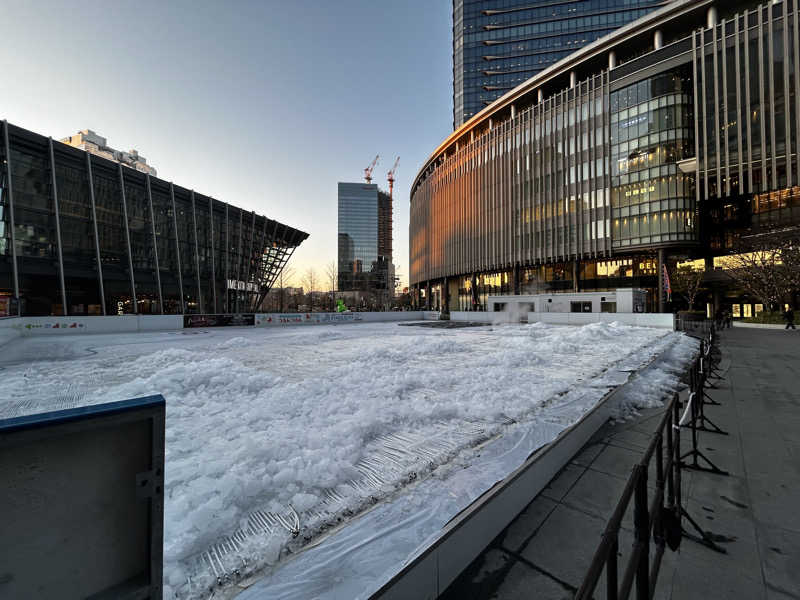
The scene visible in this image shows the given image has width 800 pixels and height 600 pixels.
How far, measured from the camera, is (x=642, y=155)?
40.4m

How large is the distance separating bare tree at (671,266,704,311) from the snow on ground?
1597 inches

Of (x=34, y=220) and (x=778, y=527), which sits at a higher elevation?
(x=34, y=220)

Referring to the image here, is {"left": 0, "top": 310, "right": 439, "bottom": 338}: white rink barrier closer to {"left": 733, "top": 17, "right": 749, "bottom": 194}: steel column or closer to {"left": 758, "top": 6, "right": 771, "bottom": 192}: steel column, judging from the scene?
{"left": 733, "top": 17, "right": 749, "bottom": 194}: steel column

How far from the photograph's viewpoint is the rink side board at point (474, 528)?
209 cm

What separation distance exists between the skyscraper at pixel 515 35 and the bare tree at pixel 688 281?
6233 cm

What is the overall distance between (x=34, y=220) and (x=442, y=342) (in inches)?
1650

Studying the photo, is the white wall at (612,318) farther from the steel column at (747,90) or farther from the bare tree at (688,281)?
the steel column at (747,90)

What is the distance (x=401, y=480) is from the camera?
3.54 metres

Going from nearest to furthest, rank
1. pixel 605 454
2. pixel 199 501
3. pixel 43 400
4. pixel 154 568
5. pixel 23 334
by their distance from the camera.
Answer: pixel 154 568 → pixel 199 501 → pixel 605 454 → pixel 43 400 → pixel 23 334

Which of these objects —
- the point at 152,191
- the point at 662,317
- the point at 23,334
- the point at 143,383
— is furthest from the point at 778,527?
the point at 152,191

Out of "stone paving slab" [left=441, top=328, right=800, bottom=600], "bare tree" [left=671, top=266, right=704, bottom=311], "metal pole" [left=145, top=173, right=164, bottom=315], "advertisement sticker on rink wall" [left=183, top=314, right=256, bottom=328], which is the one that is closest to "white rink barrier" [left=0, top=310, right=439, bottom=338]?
"advertisement sticker on rink wall" [left=183, top=314, right=256, bottom=328]

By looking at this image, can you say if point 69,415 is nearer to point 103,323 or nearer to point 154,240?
point 103,323

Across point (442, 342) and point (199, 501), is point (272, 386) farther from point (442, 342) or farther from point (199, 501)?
point (442, 342)

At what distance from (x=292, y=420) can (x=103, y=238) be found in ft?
144
